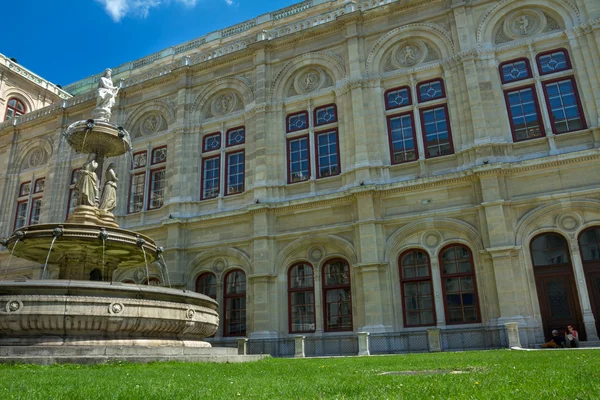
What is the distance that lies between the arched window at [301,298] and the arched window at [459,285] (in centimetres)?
481

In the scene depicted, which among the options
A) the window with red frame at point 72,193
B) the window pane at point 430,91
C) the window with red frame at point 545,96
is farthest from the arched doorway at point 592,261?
the window with red frame at point 72,193

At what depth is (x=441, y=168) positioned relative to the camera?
16844 millimetres

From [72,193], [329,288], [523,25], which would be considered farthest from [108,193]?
[523,25]

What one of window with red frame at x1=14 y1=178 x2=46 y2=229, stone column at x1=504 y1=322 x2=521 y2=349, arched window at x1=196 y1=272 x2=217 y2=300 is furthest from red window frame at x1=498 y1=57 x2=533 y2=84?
window with red frame at x1=14 y1=178 x2=46 y2=229

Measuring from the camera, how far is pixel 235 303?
18.8 metres

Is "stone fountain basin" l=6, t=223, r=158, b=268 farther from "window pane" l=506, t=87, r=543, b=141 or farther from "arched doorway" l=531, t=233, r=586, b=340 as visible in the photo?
"window pane" l=506, t=87, r=543, b=141

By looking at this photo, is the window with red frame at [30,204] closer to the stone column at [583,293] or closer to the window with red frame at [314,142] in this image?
the window with red frame at [314,142]

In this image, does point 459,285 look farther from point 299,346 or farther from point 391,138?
point 391,138

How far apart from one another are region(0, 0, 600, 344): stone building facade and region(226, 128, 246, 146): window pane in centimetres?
11

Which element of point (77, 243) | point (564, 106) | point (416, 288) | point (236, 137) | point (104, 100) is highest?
point (236, 137)

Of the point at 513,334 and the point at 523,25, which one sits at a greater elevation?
the point at 523,25

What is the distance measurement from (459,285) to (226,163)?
11.1 metres

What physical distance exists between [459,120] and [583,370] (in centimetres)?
1266

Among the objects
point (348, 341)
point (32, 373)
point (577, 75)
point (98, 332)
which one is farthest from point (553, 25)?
point (32, 373)
